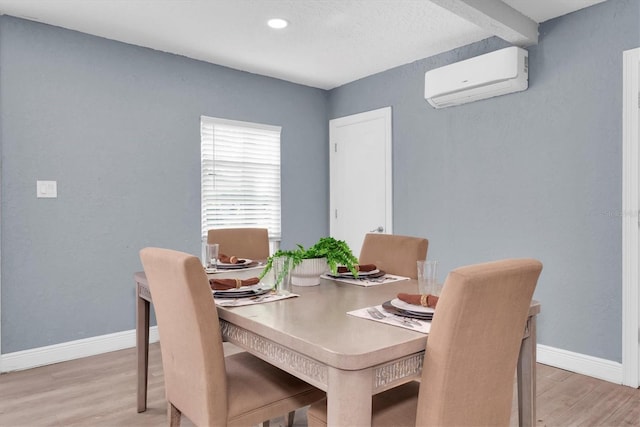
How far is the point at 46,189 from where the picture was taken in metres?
3.04

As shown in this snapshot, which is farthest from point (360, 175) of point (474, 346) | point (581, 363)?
point (474, 346)

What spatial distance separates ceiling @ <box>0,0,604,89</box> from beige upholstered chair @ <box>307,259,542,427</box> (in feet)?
6.11

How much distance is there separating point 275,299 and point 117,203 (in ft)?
7.32

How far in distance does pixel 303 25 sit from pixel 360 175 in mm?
1697

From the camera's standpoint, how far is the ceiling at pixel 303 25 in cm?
274

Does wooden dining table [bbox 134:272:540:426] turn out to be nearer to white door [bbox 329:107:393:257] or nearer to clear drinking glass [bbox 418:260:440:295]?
clear drinking glass [bbox 418:260:440:295]

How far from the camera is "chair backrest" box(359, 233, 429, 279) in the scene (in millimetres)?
2287

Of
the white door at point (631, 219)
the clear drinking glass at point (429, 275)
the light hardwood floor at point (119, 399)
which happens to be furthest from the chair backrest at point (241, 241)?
the white door at point (631, 219)

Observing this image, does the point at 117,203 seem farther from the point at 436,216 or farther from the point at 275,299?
the point at 436,216

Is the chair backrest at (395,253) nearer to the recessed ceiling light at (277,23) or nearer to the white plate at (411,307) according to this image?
the white plate at (411,307)

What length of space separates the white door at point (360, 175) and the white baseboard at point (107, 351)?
1710 millimetres

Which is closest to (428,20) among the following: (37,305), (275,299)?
(275,299)

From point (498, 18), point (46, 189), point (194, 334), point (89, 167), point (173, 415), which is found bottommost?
point (173, 415)

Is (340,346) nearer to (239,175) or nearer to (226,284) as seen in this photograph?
(226,284)
